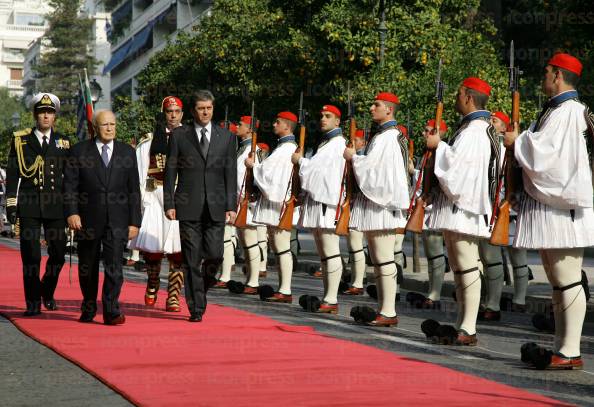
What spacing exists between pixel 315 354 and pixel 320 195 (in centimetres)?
450

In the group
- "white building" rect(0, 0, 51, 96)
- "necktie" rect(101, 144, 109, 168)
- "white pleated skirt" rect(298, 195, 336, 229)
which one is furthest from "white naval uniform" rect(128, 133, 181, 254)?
"white building" rect(0, 0, 51, 96)

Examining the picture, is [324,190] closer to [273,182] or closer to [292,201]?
[292,201]

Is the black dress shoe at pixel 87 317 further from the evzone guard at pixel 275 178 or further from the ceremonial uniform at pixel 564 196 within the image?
the ceremonial uniform at pixel 564 196

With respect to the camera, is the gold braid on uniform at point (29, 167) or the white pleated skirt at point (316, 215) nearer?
the gold braid on uniform at point (29, 167)

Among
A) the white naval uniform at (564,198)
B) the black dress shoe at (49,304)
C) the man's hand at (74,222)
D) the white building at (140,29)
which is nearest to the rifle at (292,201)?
the black dress shoe at (49,304)

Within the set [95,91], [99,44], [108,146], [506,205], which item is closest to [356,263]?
[108,146]

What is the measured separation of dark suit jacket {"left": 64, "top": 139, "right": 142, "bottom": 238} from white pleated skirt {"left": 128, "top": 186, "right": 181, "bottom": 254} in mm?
992

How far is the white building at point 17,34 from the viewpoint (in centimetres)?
15862

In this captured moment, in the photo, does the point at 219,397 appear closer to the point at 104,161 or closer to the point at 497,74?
the point at 104,161

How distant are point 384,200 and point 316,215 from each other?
188cm

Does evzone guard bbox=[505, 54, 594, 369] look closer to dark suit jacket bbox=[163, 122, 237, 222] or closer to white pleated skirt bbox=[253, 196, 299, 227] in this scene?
dark suit jacket bbox=[163, 122, 237, 222]

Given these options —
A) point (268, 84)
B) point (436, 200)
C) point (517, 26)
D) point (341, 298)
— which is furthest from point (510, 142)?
point (517, 26)

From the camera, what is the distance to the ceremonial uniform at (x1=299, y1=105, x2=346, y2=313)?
13.3m

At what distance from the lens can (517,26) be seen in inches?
1646
